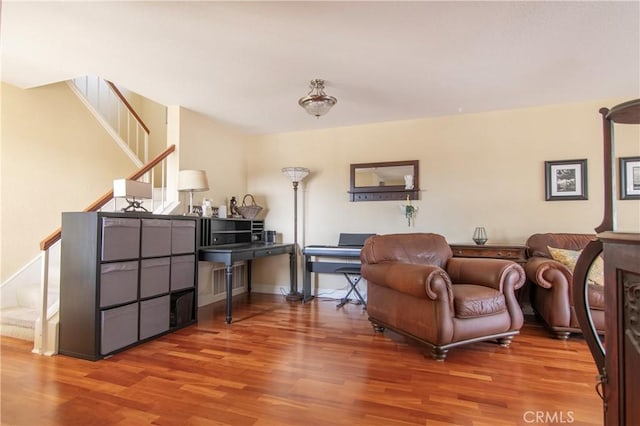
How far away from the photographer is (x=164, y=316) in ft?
9.63

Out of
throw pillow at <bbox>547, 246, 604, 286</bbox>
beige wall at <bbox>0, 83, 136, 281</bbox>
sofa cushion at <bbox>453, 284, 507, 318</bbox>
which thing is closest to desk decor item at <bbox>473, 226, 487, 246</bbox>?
throw pillow at <bbox>547, 246, 604, 286</bbox>

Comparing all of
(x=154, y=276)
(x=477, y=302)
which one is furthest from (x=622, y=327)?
(x=154, y=276)

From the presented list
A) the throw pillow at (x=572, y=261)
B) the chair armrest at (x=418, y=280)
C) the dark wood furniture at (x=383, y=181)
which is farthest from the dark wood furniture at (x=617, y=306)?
the dark wood furniture at (x=383, y=181)

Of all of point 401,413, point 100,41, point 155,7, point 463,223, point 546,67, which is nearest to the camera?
point 401,413

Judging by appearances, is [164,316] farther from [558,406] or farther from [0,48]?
[558,406]

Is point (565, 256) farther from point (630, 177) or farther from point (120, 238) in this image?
point (120, 238)

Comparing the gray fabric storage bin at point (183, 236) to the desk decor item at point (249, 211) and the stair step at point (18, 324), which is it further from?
the stair step at point (18, 324)

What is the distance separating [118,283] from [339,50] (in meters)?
2.43

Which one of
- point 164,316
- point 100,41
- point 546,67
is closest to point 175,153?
point 100,41

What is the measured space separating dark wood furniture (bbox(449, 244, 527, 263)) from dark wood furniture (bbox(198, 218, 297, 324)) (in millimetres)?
2070

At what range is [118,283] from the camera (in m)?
2.53

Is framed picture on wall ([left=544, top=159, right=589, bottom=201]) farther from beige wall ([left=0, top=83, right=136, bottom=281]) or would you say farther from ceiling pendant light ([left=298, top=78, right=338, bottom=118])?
beige wall ([left=0, top=83, right=136, bottom=281])

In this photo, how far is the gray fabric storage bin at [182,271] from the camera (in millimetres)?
3070

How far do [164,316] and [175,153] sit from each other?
178cm
